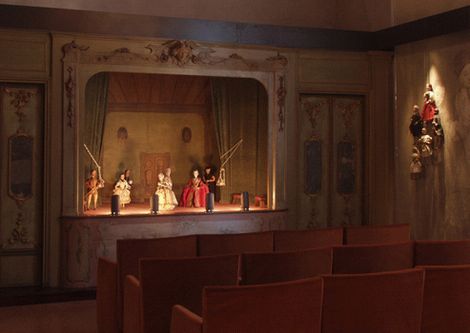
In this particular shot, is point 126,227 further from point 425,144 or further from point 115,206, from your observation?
point 425,144

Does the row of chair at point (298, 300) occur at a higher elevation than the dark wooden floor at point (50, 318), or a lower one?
higher

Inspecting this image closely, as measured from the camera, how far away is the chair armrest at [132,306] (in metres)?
3.41

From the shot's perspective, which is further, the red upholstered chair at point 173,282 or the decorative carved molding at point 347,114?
the decorative carved molding at point 347,114

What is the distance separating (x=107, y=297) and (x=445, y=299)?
2382mm

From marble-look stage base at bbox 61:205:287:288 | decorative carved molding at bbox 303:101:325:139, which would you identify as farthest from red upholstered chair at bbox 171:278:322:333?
decorative carved molding at bbox 303:101:325:139

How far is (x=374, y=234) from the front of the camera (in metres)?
4.85

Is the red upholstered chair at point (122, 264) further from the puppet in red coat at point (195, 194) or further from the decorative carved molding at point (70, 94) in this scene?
the puppet in red coat at point (195, 194)

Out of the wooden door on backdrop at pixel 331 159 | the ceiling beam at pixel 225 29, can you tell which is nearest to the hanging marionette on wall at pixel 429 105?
the ceiling beam at pixel 225 29

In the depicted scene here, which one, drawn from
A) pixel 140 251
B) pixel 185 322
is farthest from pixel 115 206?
pixel 185 322

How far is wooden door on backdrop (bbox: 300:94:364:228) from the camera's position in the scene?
7781 mm

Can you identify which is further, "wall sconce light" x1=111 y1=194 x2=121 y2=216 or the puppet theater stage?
"wall sconce light" x1=111 y1=194 x2=121 y2=216

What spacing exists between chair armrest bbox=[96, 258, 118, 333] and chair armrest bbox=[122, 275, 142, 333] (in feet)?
1.49

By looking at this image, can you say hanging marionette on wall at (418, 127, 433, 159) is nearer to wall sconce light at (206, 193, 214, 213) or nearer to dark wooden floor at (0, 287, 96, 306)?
wall sconce light at (206, 193, 214, 213)

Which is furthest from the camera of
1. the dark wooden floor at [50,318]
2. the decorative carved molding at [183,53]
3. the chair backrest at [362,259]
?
the decorative carved molding at [183,53]
